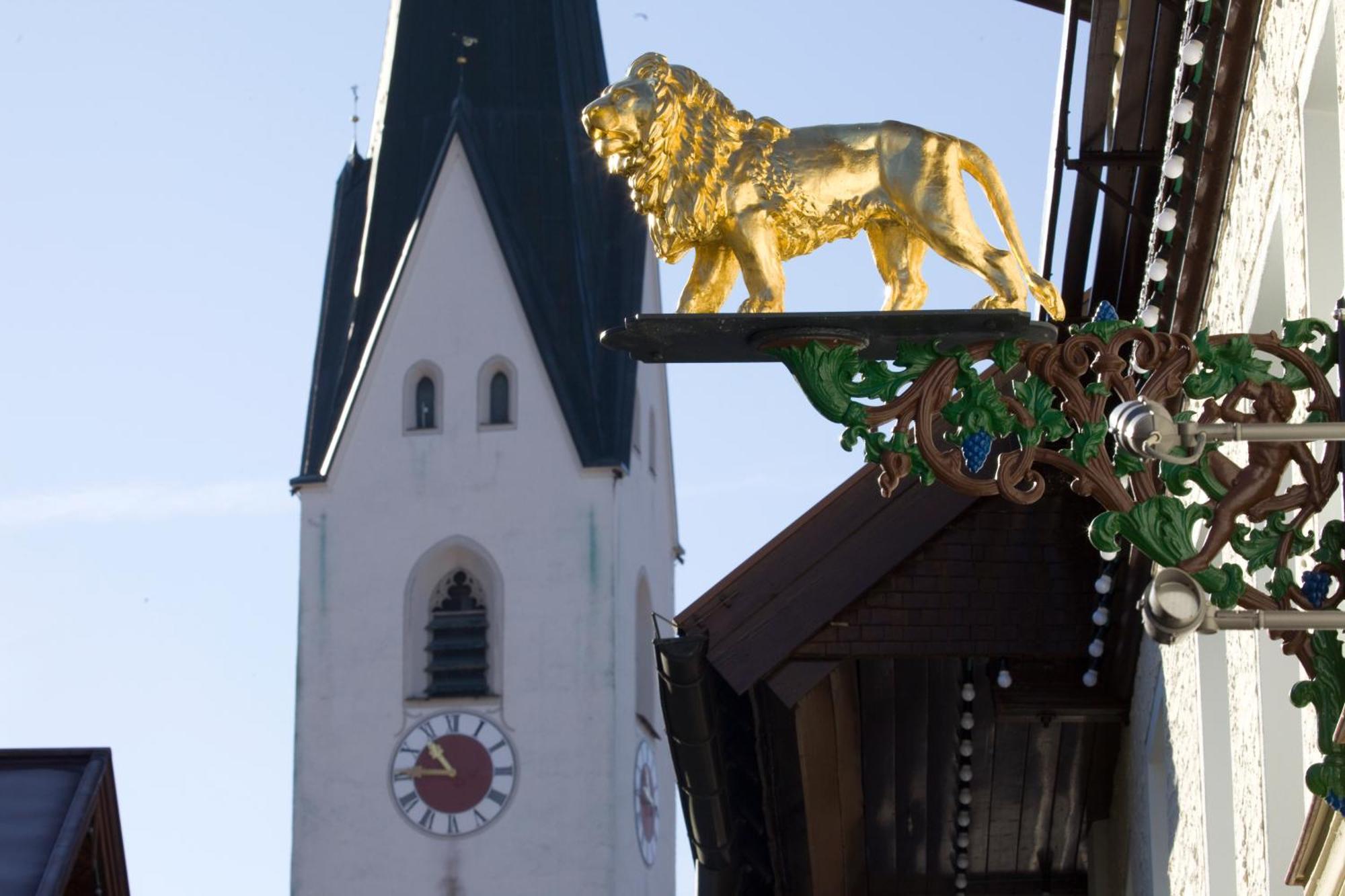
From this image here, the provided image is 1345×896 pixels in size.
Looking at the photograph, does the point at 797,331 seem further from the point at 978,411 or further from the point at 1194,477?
the point at 1194,477

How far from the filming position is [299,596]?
3941 cm

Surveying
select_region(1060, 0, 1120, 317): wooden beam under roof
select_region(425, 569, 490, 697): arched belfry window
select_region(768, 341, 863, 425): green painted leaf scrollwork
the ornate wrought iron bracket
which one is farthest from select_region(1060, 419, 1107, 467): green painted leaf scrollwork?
select_region(425, 569, 490, 697): arched belfry window

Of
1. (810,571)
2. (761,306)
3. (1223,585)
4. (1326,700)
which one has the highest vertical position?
(810,571)

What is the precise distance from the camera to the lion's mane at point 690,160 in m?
6.04

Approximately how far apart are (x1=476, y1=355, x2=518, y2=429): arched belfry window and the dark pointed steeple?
2.15 feet

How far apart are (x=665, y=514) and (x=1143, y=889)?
3271 cm

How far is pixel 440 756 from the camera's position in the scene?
3819 cm

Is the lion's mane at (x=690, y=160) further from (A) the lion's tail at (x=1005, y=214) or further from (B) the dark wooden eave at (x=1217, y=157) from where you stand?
(B) the dark wooden eave at (x=1217, y=157)

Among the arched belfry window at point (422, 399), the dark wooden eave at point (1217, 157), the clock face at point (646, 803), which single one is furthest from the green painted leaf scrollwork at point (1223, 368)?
the arched belfry window at point (422, 399)

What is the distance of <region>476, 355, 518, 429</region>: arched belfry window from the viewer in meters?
39.4

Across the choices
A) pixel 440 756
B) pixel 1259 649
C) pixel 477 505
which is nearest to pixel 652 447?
pixel 477 505

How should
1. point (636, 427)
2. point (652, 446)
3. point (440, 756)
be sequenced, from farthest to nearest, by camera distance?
point (652, 446), point (636, 427), point (440, 756)

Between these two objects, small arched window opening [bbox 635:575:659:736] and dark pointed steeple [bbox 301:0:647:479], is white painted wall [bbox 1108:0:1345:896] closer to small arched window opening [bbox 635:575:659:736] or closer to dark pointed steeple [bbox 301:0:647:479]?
dark pointed steeple [bbox 301:0:647:479]

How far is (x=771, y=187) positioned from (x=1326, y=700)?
1.51 meters
